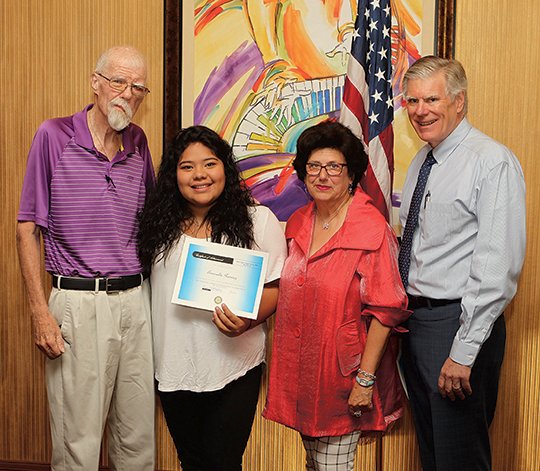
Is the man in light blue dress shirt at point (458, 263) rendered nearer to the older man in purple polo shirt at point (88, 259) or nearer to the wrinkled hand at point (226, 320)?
the wrinkled hand at point (226, 320)

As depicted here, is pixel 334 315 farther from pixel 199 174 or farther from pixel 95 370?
pixel 95 370

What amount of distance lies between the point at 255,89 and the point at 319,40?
351 mm

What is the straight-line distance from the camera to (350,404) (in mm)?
1968

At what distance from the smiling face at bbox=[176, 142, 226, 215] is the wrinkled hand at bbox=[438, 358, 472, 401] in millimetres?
927

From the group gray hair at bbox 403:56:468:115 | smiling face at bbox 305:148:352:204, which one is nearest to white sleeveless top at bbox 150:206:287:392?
smiling face at bbox 305:148:352:204

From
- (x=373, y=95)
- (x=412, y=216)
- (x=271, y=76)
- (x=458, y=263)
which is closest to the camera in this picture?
(x=458, y=263)

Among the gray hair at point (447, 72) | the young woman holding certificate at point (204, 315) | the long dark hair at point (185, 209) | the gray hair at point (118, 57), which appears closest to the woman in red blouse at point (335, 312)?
the young woman holding certificate at point (204, 315)

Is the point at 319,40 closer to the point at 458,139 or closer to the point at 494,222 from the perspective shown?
the point at 458,139

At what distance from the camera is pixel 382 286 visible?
1942 millimetres

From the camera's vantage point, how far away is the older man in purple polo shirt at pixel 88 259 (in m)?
2.21

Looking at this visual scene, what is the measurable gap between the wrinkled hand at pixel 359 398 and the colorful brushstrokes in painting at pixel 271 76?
112cm

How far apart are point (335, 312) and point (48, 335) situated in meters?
0.98

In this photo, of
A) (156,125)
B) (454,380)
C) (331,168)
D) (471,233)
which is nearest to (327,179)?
(331,168)

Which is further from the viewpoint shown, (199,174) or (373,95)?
(373,95)
